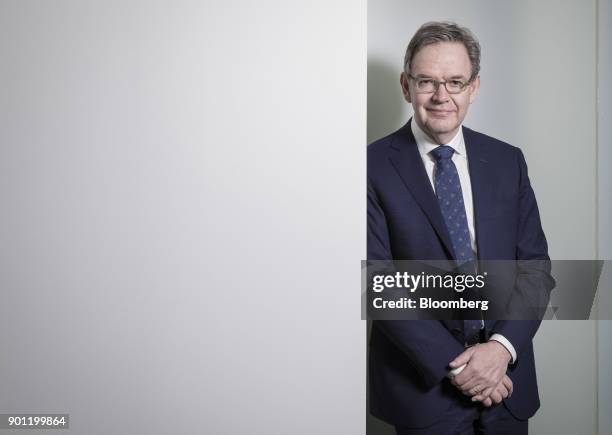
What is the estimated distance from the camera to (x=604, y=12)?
2.21 meters

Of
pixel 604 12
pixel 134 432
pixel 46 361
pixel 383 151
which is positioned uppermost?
pixel 604 12

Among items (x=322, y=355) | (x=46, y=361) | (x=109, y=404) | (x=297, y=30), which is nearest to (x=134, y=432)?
(x=109, y=404)

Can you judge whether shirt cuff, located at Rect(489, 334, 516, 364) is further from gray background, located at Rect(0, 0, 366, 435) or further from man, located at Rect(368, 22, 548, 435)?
gray background, located at Rect(0, 0, 366, 435)

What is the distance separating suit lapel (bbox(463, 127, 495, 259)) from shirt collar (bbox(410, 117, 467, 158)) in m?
0.02

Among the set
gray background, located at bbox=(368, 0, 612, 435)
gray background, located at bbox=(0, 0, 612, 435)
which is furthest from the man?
gray background, located at bbox=(368, 0, 612, 435)

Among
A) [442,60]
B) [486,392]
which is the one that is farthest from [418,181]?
[486,392]

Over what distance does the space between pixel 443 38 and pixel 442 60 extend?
7 centimetres

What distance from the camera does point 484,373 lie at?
5.00ft

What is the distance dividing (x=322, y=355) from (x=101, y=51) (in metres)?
0.88

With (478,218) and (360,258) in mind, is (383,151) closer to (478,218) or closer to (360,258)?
(478,218)

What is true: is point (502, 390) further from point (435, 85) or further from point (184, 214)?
point (184, 214)

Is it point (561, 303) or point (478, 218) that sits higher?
point (478, 218)

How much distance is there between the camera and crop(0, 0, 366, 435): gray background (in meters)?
1.29

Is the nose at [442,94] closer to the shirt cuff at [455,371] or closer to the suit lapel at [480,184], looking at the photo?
the suit lapel at [480,184]
